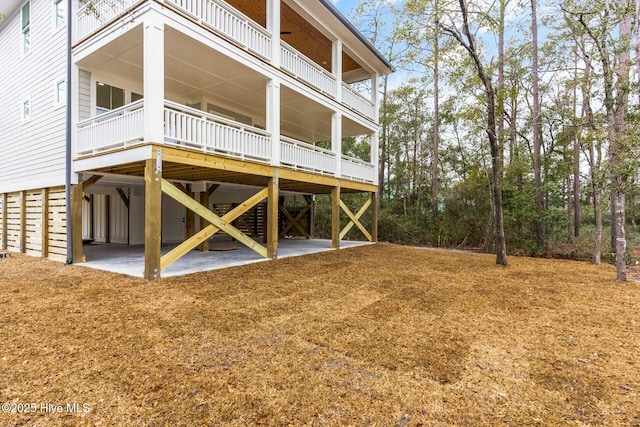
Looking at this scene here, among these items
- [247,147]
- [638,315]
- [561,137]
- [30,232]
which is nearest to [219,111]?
[247,147]

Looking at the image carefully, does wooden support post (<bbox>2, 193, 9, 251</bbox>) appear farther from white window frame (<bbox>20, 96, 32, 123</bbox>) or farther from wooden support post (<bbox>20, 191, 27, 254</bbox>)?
white window frame (<bbox>20, 96, 32, 123</bbox>)

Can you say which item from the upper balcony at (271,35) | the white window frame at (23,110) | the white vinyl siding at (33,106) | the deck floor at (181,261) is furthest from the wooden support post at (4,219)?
the upper balcony at (271,35)

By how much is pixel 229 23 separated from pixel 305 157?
3.90 meters

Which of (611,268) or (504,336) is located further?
(611,268)

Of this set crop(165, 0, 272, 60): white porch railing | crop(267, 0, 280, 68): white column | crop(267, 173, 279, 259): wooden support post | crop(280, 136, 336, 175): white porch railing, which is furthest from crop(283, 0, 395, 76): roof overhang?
crop(267, 173, 279, 259): wooden support post

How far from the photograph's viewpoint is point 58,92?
300 inches

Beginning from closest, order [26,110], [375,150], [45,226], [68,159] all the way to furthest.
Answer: [68,159]
[45,226]
[26,110]
[375,150]

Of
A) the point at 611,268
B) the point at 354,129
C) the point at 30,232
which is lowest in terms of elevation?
the point at 611,268

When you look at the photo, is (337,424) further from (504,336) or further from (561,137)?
(561,137)

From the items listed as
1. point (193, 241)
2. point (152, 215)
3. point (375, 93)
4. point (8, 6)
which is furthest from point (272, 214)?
point (8, 6)

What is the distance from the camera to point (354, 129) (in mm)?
13133

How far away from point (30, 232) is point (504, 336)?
11255mm

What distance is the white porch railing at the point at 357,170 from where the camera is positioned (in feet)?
37.1

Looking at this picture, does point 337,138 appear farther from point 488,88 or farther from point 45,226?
point 45,226
